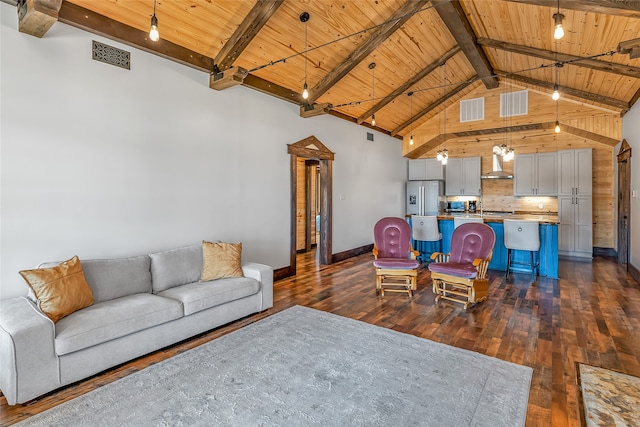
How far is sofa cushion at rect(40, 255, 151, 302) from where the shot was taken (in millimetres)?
3016

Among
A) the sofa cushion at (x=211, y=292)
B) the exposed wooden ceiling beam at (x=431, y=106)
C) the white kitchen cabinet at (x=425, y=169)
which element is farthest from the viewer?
the white kitchen cabinet at (x=425, y=169)

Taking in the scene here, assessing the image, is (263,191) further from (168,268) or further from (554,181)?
(554,181)

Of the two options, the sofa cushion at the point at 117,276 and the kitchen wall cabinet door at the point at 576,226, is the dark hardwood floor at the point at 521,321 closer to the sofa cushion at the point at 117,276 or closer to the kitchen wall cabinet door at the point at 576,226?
the sofa cushion at the point at 117,276

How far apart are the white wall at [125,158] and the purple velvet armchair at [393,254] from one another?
167cm

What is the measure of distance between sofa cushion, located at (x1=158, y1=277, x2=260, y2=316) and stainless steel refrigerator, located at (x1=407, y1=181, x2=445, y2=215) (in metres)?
6.45

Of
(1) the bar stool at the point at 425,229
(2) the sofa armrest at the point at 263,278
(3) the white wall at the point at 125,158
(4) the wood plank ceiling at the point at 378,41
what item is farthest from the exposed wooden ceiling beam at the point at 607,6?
(2) the sofa armrest at the point at 263,278

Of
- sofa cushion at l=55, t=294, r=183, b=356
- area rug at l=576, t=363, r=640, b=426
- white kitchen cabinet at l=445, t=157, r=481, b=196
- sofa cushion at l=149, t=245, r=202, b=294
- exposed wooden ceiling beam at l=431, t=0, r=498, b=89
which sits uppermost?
Result: exposed wooden ceiling beam at l=431, t=0, r=498, b=89

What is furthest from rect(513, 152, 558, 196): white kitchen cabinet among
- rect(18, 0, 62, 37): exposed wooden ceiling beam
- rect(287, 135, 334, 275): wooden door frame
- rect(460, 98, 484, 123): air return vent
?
rect(18, 0, 62, 37): exposed wooden ceiling beam

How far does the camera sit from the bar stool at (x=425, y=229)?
6371mm

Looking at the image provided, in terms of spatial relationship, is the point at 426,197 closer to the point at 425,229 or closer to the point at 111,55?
the point at 425,229

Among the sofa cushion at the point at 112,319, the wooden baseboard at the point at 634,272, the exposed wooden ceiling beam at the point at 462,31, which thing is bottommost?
the wooden baseboard at the point at 634,272

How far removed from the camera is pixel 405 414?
2117 millimetres

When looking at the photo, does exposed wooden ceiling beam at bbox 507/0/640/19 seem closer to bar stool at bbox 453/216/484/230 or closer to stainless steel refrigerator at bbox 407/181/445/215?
bar stool at bbox 453/216/484/230

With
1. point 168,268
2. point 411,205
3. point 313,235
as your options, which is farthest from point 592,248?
point 168,268
